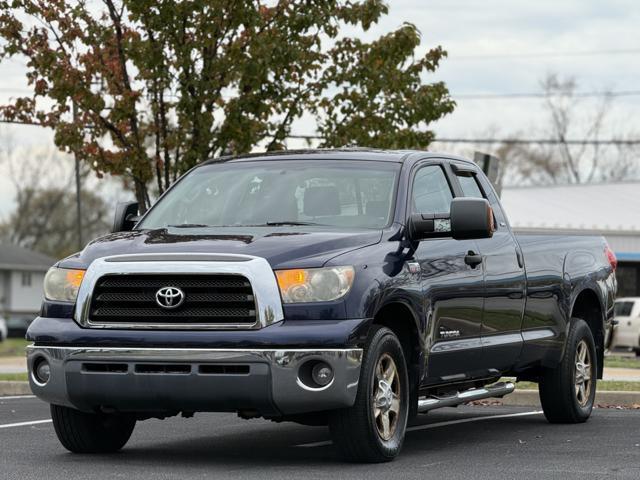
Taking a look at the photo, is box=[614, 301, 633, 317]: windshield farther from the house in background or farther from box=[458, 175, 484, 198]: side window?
the house in background

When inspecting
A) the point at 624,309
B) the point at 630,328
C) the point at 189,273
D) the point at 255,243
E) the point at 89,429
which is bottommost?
the point at 630,328

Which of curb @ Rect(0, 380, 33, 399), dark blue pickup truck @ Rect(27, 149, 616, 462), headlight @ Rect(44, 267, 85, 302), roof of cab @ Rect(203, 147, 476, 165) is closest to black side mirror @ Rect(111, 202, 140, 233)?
dark blue pickup truck @ Rect(27, 149, 616, 462)

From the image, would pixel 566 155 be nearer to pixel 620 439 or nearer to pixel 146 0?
pixel 146 0

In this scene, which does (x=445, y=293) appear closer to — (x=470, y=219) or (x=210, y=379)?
(x=470, y=219)

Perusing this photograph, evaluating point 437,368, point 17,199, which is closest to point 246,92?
point 437,368

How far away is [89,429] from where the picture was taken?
9.17m

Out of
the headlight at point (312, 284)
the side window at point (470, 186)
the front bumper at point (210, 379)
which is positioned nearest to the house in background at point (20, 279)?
the side window at point (470, 186)

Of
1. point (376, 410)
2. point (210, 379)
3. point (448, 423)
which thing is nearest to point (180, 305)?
point (210, 379)

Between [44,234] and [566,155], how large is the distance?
112ft

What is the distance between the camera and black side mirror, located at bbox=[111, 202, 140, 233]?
33.3 feet

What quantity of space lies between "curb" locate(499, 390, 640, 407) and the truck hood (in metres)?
6.05

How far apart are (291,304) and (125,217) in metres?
2.38

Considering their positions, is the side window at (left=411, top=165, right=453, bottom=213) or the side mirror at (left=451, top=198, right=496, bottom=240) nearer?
the side mirror at (left=451, top=198, right=496, bottom=240)

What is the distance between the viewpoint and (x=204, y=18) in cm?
1758
